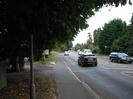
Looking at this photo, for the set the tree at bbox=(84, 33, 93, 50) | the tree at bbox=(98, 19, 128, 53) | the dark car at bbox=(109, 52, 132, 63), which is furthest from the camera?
the tree at bbox=(84, 33, 93, 50)

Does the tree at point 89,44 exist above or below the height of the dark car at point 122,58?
above

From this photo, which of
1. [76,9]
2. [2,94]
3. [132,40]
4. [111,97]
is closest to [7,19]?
[76,9]

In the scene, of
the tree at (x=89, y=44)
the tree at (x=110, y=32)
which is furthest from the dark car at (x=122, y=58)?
the tree at (x=89, y=44)

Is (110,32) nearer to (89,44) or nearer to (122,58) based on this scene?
(122,58)

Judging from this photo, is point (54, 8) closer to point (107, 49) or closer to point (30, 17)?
point (30, 17)

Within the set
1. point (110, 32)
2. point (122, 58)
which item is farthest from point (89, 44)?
point (122, 58)

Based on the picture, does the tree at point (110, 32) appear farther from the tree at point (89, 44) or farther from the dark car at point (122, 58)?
the tree at point (89, 44)

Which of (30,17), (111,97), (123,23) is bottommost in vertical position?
(111,97)

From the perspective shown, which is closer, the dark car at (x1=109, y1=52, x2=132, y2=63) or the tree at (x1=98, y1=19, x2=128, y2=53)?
the dark car at (x1=109, y1=52, x2=132, y2=63)

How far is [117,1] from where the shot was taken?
1476 centimetres

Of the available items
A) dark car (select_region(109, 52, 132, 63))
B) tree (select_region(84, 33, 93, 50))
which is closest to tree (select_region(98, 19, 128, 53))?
dark car (select_region(109, 52, 132, 63))

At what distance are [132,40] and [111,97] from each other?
61666mm

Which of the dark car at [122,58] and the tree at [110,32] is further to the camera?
the tree at [110,32]

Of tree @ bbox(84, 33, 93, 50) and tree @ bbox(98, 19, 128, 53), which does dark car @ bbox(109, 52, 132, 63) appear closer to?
tree @ bbox(98, 19, 128, 53)
